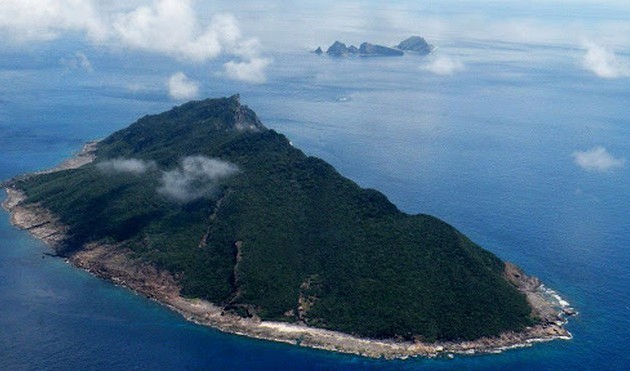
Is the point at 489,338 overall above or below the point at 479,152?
below

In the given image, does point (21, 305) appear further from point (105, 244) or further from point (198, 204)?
point (198, 204)

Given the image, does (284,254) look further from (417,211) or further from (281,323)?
(417,211)

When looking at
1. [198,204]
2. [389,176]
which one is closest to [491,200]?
[389,176]

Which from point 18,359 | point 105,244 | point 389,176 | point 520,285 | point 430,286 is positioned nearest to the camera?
point 18,359

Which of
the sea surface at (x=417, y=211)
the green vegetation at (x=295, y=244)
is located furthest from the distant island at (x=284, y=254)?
the sea surface at (x=417, y=211)

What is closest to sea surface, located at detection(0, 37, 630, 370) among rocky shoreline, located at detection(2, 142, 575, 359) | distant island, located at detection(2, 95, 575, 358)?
rocky shoreline, located at detection(2, 142, 575, 359)

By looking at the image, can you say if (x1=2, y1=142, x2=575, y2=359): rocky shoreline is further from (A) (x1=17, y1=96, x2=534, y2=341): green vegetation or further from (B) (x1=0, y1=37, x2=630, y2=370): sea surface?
(B) (x1=0, y1=37, x2=630, y2=370): sea surface

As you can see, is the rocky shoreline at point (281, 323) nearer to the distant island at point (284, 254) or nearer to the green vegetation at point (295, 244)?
the distant island at point (284, 254)
